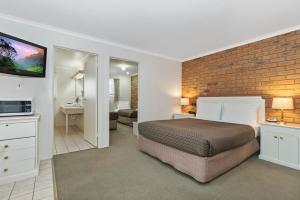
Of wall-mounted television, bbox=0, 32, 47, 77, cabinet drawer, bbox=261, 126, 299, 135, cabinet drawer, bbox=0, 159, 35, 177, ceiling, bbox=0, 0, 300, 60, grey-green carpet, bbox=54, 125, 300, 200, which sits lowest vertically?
grey-green carpet, bbox=54, 125, 300, 200

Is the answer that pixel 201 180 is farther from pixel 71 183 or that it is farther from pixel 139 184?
pixel 71 183

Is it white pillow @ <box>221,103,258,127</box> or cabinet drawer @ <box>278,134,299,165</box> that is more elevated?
white pillow @ <box>221,103,258,127</box>

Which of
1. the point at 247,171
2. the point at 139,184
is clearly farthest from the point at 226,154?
the point at 139,184

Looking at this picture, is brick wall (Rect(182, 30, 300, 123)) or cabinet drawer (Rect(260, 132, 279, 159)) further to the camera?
brick wall (Rect(182, 30, 300, 123))

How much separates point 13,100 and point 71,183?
59.4 inches

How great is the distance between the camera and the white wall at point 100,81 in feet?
8.46

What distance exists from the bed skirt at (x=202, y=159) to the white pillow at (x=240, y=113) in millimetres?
429

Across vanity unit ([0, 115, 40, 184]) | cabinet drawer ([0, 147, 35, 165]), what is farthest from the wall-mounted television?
cabinet drawer ([0, 147, 35, 165])

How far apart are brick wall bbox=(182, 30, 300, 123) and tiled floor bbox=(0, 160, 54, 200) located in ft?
13.6

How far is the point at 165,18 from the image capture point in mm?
2543

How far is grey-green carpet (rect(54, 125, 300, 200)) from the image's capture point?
1.76 metres

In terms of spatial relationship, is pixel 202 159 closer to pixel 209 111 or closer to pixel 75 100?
pixel 209 111

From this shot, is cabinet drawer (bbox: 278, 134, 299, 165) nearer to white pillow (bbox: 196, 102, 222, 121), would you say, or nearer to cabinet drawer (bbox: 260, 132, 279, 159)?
cabinet drawer (bbox: 260, 132, 279, 159)

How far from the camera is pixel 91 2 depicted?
7.00ft
